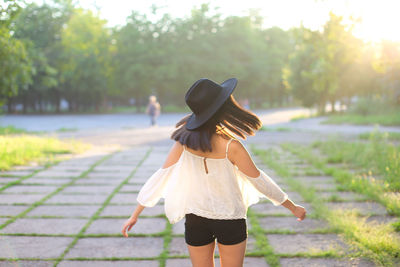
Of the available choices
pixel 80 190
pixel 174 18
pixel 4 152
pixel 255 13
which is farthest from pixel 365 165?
pixel 255 13

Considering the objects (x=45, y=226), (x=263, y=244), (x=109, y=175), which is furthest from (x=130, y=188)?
(x=263, y=244)

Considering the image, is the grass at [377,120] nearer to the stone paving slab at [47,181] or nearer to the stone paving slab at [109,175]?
the stone paving slab at [109,175]

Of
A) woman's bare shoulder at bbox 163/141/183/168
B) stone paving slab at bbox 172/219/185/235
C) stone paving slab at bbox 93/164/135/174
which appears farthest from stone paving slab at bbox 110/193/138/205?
woman's bare shoulder at bbox 163/141/183/168

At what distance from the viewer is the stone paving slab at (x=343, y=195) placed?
220 inches

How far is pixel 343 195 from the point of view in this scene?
5.89m

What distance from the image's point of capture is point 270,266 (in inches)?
A: 135

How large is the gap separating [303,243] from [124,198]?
2.88 meters

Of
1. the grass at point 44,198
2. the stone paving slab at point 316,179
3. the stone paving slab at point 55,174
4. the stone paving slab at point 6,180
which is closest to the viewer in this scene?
the grass at point 44,198

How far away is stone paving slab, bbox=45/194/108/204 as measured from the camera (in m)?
5.67

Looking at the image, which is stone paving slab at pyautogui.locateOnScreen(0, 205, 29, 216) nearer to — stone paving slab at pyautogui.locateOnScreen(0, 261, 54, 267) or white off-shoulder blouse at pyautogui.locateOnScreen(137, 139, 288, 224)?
stone paving slab at pyautogui.locateOnScreen(0, 261, 54, 267)

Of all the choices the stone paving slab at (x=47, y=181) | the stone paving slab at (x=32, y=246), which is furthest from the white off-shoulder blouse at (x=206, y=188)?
the stone paving slab at (x=47, y=181)

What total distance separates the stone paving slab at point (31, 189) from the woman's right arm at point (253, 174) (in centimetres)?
468

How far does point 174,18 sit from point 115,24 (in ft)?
25.1

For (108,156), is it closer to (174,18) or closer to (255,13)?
(174,18)
